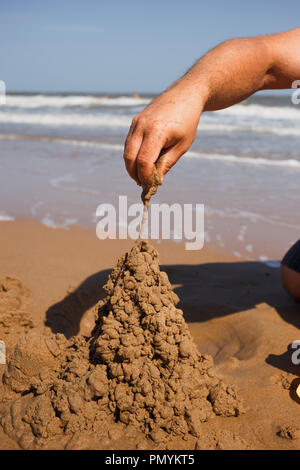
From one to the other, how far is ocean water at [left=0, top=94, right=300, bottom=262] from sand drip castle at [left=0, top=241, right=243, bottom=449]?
207 centimetres

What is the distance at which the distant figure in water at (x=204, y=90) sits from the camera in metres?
1.36

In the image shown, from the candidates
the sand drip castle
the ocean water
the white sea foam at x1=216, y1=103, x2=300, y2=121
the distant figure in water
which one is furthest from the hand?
the white sea foam at x1=216, y1=103, x2=300, y2=121

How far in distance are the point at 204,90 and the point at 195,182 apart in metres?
4.55

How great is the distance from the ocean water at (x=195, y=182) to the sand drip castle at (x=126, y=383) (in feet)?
6.80

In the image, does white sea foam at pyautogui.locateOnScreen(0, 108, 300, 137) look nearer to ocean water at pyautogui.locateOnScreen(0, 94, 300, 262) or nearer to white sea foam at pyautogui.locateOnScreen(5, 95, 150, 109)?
ocean water at pyautogui.locateOnScreen(0, 94, 300, 262)

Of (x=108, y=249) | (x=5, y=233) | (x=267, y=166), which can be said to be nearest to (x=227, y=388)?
(x=108, y=249)

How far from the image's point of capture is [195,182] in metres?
6.05

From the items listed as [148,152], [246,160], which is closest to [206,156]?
[246,160]

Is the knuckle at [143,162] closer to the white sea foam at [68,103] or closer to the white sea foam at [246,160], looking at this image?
the white sea foam at [246,160]

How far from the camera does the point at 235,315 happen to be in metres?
2.58

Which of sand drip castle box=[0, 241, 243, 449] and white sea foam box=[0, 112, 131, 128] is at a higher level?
sand drip castle box=[0, 241, 243, 449]

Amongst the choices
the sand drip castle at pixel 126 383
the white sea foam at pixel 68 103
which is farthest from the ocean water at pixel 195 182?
the white sea foam at pixel 68 103

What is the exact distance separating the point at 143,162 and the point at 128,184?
449 cm

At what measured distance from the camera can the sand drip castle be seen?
1479mm
